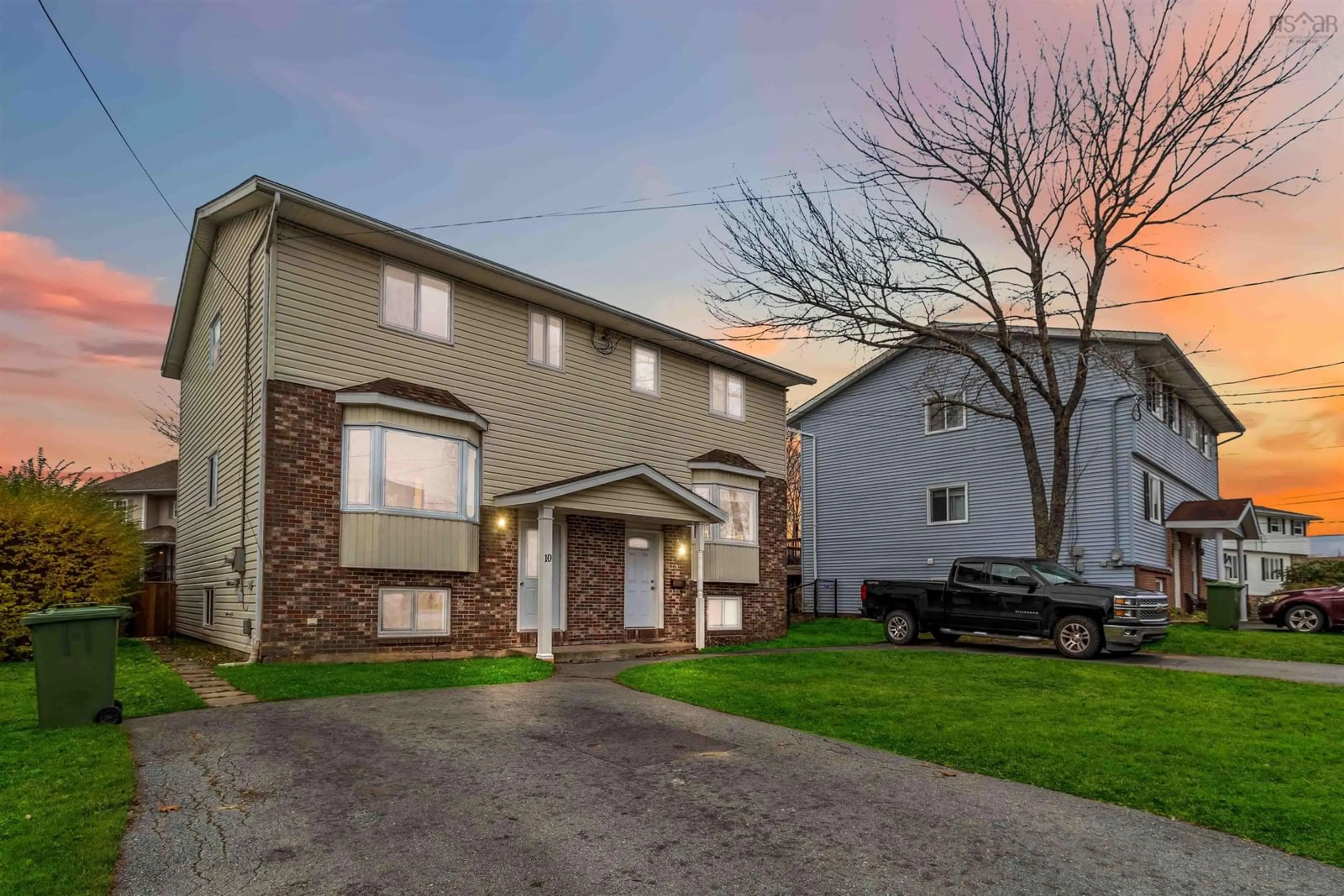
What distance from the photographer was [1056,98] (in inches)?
784

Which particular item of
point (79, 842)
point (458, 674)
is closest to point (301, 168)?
point (458, 674)

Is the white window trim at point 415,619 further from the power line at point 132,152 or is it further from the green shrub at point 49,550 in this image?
the power line at point 132,152

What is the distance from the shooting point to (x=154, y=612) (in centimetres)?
1977

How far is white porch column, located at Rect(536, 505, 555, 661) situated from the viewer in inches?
575

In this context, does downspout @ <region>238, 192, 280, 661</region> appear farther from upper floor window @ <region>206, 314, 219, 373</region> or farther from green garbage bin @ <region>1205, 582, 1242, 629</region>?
green garbage bin @ <region>1205, 582, 1242, 629</region>

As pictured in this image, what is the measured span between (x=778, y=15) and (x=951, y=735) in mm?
12300

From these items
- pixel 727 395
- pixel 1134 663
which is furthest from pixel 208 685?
pixel 1134 663

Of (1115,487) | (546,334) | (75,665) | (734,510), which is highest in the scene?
(546,334)

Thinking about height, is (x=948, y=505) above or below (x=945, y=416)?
below

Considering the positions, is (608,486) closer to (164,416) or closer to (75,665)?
(75,665)

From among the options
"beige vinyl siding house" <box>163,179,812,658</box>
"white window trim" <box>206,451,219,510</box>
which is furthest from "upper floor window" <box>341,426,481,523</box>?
"white window trim" <box>206,451,219,510</box>

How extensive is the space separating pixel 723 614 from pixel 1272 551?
51.2m

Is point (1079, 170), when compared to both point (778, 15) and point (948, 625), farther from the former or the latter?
point (948, 625)

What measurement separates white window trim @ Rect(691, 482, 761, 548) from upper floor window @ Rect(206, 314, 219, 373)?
1022cm
